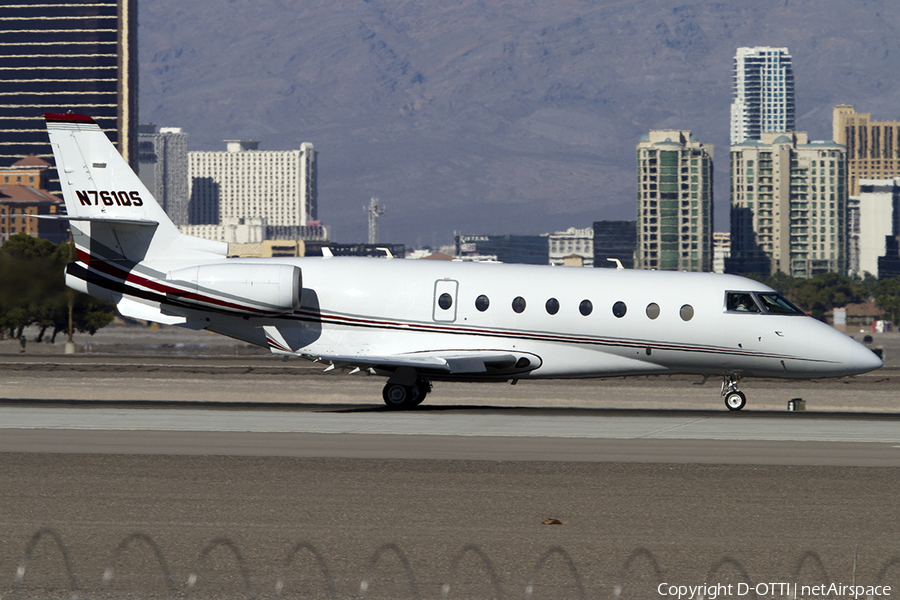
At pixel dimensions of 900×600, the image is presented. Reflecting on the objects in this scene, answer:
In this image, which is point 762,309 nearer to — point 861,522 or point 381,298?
point 381,298

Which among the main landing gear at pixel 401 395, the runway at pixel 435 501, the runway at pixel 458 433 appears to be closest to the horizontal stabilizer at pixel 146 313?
the runway at pixel 458 433

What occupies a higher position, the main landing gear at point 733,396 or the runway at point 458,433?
the main landing gear at point 733,396

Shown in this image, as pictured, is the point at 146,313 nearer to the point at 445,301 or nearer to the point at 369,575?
the point at 445,301

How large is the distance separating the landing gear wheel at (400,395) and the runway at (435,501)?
97cm

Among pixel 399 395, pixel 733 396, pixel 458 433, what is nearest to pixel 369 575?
pixel 458 433

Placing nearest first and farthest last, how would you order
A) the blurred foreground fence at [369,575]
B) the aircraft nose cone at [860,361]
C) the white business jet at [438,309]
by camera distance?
the blurred foreground fence at [369,575] → the aircraft nose cone at [860,361] → the white business jet at [438,309]

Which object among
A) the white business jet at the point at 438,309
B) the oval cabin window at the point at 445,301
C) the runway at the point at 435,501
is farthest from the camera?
the oval cabin window at the point at 445,301

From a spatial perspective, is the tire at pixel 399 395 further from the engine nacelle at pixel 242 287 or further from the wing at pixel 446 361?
the engine nacelle at pixel 242 287

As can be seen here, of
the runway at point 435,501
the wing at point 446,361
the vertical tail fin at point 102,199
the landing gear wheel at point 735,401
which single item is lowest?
the runway at point 435,501

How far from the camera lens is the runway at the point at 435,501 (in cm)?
1280

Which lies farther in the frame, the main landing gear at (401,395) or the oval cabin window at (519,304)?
the main landing gear at (401,395)

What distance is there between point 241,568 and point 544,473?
282 inches

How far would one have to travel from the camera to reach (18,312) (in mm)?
87562

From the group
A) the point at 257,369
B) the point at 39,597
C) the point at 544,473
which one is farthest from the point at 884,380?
the point at 39,597
